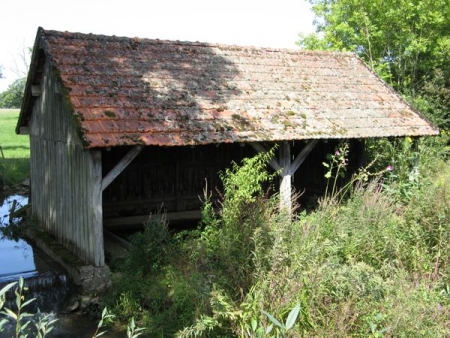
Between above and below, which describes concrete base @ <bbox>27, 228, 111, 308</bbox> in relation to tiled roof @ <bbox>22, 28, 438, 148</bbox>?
below

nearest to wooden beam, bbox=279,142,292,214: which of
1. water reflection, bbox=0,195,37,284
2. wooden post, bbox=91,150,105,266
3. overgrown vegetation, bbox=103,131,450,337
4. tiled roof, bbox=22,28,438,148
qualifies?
tiled roof, bbox=22,28,438,148

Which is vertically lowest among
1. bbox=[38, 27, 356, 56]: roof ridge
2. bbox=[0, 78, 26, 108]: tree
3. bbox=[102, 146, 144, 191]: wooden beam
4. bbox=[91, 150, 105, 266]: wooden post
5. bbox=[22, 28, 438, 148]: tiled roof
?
bbox=[0, 78, 26, 108]: tree

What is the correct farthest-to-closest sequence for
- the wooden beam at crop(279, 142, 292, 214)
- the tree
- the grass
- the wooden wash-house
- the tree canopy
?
the tree < the grass < the tree canopy < the wooden beam at crop(279, 142, 292, 214) < the wooden wash-house

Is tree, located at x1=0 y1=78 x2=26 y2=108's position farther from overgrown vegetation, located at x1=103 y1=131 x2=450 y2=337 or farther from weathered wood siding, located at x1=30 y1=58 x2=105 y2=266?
overgrown vegetation, located at x1=103 y1=131 x2=450 y2=337

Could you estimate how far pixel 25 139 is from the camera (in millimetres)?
31391

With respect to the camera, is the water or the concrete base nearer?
the water

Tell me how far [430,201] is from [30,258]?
6.91 metres

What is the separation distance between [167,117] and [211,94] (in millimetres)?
1390

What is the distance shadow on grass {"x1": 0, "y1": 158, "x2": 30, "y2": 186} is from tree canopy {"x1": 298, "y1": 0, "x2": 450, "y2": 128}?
12.4m

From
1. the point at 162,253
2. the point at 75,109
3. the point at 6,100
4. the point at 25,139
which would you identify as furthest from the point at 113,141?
the point at 6,100

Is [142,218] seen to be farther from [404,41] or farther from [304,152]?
[404,41]

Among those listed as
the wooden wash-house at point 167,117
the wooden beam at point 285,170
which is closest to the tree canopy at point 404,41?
the wooden wash-house at point 167,117

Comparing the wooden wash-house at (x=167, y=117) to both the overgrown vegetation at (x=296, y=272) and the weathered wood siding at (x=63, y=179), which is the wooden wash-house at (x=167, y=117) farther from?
the overgrown vegetation at (x=296, y=272)

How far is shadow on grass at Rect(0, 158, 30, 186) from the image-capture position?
17656mm
